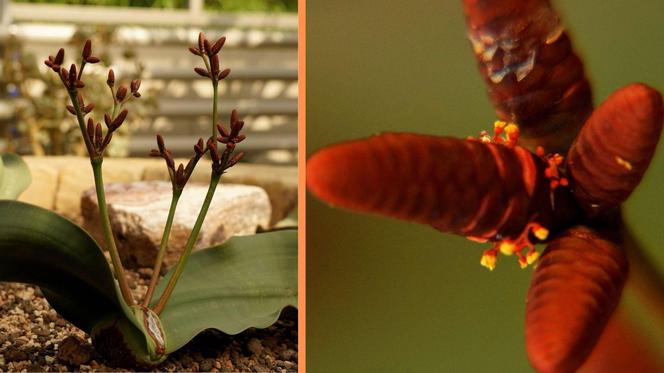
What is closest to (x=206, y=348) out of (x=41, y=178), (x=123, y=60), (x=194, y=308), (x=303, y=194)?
(x=194, y=308)

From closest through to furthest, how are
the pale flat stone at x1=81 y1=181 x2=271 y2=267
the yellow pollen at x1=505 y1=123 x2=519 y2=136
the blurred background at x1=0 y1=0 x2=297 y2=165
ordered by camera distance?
the yellow pollen at x1=505 y1=123 x2=519 y2=136 < the pale flat stone at x1=81 y1=181 x2=271 y2=267 < the blurred background at x1=0 y1=0 x2=297 y2=165

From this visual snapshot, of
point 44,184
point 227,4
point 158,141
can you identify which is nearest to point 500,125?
point 158,141

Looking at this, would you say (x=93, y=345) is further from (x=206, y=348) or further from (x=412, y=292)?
(x=412, y=292)

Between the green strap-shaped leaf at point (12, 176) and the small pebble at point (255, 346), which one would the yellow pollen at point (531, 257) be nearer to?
the small pebble at point (255, 346)

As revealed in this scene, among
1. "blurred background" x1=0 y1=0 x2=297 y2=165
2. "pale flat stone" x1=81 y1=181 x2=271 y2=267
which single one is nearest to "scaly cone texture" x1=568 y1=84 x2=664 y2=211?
"pale flat stone" x1=81 y1=181 x2=271 y2=267

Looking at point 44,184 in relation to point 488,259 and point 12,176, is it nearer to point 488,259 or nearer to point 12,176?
point 12,176

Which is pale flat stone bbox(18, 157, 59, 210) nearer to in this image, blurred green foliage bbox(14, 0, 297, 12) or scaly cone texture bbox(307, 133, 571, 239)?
blurred green foliage bbox(14, 0, 297, 12)

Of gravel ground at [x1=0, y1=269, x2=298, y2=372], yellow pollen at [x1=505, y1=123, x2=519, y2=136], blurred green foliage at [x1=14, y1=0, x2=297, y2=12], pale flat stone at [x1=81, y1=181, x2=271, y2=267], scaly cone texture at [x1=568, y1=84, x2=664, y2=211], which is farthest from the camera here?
blurred green foliage at [x1=14, y1=0, x2=297, y2=12]
